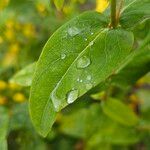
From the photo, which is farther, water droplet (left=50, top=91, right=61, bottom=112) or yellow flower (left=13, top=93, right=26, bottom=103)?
yellow flower (left=13, top=93, right=26, bottom=103)

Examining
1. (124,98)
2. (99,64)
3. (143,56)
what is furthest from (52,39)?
(124,98)

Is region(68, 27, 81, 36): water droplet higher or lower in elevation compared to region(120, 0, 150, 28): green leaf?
higher

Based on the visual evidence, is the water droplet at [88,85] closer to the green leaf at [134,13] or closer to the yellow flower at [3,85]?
the green leaf at [134,13]

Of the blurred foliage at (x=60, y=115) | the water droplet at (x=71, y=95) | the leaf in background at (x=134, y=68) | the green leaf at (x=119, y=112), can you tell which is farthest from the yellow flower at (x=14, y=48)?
the water droplet at (x=71, y=95)

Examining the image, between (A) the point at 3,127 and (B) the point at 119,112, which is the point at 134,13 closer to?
(A) the point at 3,127

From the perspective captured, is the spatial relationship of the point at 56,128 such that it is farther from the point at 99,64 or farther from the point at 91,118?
the point at 99,64

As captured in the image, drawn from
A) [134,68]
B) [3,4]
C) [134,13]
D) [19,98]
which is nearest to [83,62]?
[134,13]

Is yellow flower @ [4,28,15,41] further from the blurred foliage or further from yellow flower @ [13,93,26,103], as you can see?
yellow flower @ [13,93,26,103]

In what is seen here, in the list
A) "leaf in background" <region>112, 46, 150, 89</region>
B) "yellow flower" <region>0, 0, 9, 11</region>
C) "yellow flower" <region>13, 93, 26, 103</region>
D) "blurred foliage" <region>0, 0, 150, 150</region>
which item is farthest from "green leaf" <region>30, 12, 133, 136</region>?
"yellow flower" <region>0, 0, 9, 11</region>
